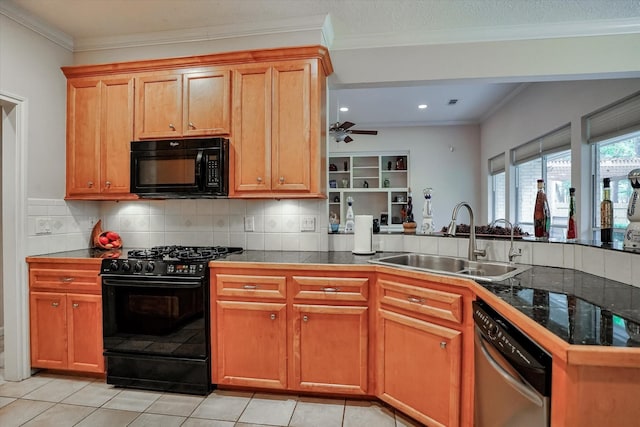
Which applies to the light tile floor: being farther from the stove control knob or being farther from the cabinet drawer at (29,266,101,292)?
the stove control knob

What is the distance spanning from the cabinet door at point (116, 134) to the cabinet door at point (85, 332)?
2.81ft

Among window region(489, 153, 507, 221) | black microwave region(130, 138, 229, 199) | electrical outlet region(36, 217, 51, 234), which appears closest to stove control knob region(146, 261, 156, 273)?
black microwave region(130, 138, 229, 199)

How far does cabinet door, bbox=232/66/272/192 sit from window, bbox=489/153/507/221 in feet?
13.1

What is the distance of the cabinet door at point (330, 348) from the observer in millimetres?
2096

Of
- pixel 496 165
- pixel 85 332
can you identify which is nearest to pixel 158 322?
pixel 85 332

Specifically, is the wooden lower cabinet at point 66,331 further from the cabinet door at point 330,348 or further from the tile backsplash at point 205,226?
the cabinet door at point 330,348

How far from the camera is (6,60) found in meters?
2.36

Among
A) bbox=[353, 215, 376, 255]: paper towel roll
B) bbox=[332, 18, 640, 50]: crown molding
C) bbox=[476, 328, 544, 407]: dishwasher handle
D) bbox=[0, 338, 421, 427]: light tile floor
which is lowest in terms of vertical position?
bbox=[0, 338, 421, 427]: light tile floor

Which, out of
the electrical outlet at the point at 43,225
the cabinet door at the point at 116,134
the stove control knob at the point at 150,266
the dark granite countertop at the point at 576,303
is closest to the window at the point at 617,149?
the dark granite countertop at the point at 576,303

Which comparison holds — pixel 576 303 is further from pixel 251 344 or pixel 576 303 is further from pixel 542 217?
pixel 251 344

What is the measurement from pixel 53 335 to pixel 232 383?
1377 mm

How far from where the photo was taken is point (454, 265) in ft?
7.54

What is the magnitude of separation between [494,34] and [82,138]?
3.32 m

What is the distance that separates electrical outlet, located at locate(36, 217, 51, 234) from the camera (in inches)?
101
